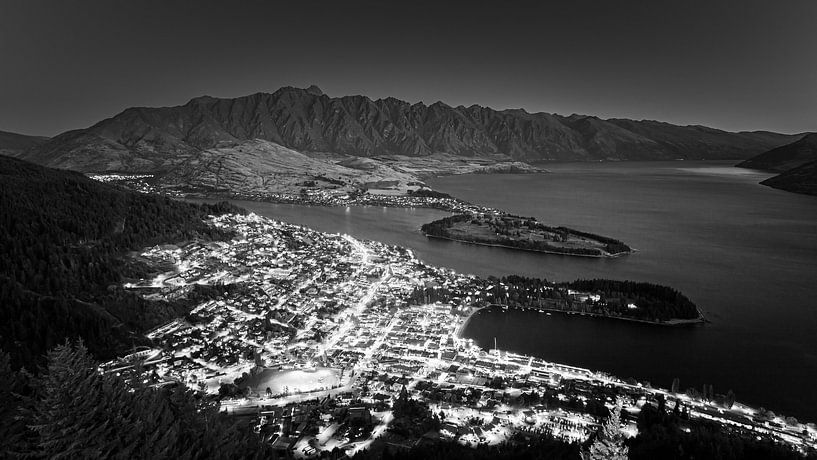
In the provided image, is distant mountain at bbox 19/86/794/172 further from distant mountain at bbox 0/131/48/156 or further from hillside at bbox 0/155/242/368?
hillside at bbox 0/155/242/368

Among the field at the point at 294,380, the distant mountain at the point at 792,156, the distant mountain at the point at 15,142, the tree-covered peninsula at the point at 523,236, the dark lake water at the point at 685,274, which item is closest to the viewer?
the field at the point at 294,380

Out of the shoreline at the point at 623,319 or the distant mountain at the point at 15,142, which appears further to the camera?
the distant mountain at the point at 15,142

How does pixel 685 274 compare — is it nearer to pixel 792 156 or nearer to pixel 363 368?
pixel 363 368

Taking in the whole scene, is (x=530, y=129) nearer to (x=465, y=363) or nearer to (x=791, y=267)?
(x=791, y=267)

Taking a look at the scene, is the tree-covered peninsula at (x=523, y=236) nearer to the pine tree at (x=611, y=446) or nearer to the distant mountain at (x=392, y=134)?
the pine tree at (x=611, y=446)

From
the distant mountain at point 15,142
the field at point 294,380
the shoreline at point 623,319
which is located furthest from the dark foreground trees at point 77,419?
the distant mountain at point 15,142

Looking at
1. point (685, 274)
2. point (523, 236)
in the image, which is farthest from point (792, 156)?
point (685, 274)
